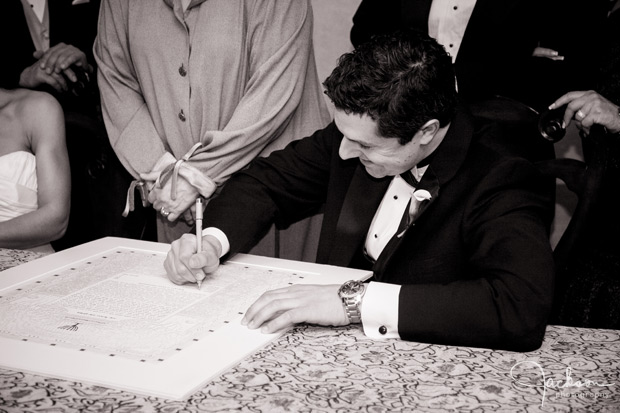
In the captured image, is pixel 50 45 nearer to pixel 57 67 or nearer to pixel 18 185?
pixel 57 67

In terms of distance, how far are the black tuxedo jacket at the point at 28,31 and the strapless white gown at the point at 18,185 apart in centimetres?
35

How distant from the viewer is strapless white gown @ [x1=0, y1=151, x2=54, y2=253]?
3102 millimetres

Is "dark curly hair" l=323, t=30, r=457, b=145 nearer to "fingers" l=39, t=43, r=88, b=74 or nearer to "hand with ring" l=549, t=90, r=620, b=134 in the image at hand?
"hand with ring" l=549, t=90, r=620, b=134

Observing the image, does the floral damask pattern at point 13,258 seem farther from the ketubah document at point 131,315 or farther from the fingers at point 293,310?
the fingers at point 293,310

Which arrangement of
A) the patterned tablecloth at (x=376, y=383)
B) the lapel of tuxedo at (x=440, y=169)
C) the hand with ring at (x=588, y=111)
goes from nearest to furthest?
the patterned tablecloth at (x=376, y=383) < the lapel of tuxedo at (x=440, y=169) < the hand with ring at (x=588, y=111)

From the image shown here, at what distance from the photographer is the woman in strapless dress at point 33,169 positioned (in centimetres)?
298

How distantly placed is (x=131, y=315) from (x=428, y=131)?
3.12 ft

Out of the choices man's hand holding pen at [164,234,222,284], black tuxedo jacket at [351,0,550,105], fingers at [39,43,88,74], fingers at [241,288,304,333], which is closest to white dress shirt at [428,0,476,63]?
black tuxedo jacket at [351,0,550,105]

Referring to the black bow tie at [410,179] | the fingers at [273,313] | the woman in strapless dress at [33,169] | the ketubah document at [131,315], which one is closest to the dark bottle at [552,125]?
the black bow tie at [410,179]

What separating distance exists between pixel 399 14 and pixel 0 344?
1.99m

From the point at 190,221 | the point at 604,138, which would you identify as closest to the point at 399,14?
the point at 604,138

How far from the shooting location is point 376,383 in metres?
1.50

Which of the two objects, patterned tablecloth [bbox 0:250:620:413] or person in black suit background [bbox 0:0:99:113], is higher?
person in black suit background [bbox 0:0:99:113]

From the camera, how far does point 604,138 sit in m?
2.47
